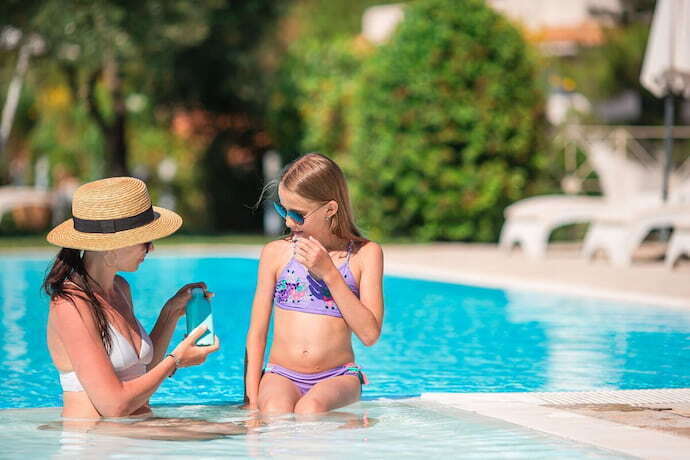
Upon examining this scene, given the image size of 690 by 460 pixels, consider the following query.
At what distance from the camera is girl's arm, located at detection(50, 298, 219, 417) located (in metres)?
4.36

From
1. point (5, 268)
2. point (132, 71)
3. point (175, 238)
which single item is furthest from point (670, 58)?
point (132, 71)

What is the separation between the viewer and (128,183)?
4.67 meters

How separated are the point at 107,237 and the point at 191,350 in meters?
0.52

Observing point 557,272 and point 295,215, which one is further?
point 557,272

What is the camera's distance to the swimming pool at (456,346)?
7.68m

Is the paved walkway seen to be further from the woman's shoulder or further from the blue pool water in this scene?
the woman's shoulder

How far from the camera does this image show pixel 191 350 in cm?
442

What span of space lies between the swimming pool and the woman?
1171 mm

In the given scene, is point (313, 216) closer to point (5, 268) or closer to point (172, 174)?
point (5, 268)

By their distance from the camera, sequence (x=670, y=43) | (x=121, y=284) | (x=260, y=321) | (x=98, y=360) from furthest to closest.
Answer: (x=670, y=43), (x=260, y=321), (x=121, y=284), (x=98, y=360)

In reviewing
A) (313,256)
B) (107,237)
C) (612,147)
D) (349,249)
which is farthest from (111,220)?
(612,147)

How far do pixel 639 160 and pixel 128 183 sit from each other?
2249cm

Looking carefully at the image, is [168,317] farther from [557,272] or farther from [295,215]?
[557,272]

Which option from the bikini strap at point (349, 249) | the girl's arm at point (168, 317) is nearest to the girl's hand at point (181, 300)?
the girl's arm at point (168, 317)
